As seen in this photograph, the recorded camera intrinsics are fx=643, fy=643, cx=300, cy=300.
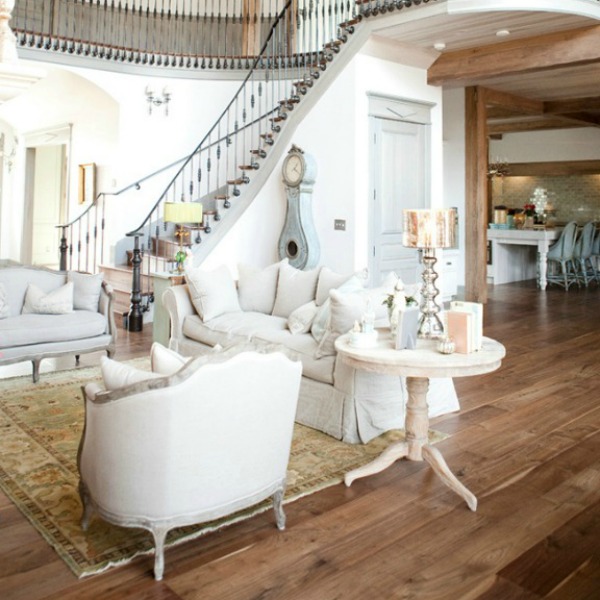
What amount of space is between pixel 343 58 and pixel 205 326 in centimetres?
373

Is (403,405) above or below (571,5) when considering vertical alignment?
below

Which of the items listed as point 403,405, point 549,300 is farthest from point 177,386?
point 549,300

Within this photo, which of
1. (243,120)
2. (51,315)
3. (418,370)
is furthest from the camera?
(243,120)

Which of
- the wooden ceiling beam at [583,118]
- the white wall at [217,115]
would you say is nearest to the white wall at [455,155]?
the white wall at [217,115]

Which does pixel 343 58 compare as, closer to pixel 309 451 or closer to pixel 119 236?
pixel 119 236

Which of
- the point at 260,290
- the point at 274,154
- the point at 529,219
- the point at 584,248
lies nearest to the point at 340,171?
the point at 274,154

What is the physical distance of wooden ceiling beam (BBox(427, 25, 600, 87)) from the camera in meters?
6.79

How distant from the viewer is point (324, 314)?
4.52 m

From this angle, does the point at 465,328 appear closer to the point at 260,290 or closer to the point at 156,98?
the point at 260,290

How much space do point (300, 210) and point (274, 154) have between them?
1.12 m

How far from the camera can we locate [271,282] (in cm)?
570

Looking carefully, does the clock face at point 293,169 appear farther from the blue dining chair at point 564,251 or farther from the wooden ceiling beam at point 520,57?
the blue dining chair at point 564,251

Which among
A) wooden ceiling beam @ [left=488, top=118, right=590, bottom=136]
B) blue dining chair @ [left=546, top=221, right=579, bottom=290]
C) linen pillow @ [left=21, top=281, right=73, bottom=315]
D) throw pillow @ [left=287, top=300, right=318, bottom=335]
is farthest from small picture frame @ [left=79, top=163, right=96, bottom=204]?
wooden ceiling beam @ [left=488, top=118, right=590, bottom=136]

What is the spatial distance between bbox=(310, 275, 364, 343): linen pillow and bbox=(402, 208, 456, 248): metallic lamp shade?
1141 mm
